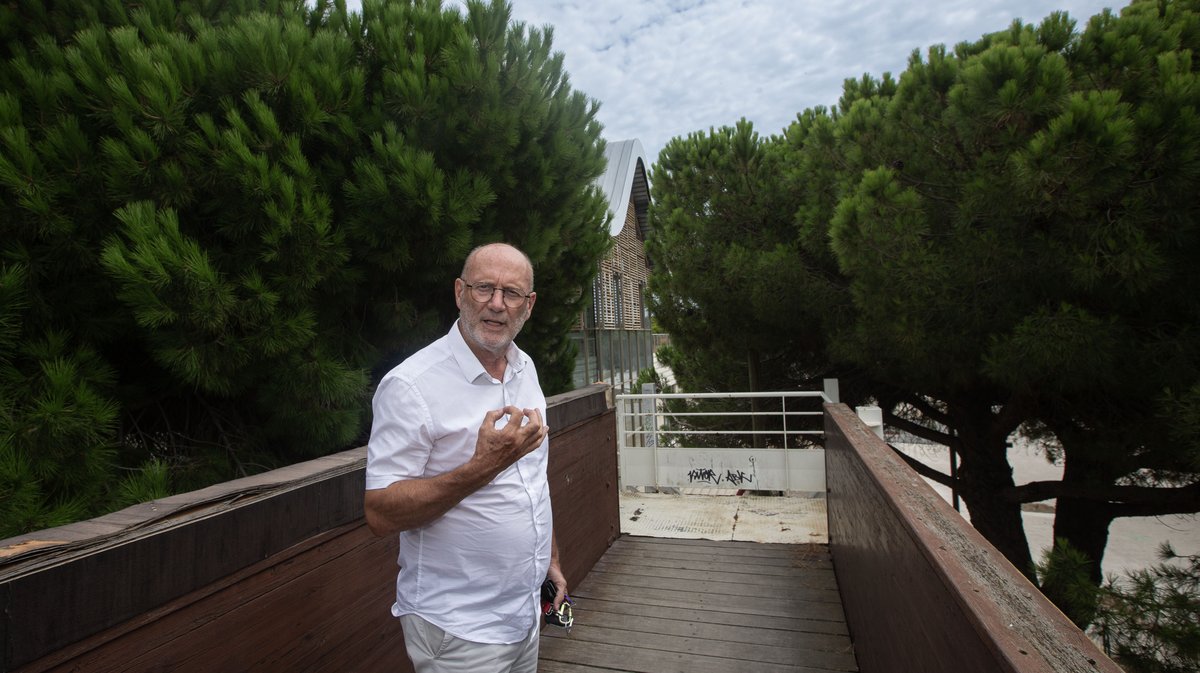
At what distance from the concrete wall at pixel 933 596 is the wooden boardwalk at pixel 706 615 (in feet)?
1.25

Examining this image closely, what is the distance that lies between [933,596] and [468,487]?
2.93 feet

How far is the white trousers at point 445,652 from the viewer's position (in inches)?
51.6

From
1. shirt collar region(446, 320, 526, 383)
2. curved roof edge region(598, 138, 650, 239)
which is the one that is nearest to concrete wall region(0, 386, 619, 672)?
shirt collar region(446, 320, 526, 383)

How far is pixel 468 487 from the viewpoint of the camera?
1.21 metres

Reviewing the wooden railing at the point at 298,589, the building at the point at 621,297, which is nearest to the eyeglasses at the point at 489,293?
the wooden railing at the point at 298,589

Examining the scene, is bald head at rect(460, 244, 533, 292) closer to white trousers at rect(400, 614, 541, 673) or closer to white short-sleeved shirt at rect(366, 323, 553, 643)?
white short-sleeved shirt at rect(366, 323, 553, 643)

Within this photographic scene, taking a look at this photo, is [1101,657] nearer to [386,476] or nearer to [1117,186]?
[386,476]

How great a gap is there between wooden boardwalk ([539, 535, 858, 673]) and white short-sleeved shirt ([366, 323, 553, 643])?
59.9 inches

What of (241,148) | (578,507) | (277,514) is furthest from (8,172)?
(578,507)

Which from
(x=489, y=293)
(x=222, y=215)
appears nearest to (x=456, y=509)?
(x=489, y=293)

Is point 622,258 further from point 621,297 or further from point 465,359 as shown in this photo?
point 465,359

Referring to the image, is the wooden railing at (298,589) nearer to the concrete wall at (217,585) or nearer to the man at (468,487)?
the concrete wall at (217,585)

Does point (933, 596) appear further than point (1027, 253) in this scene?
No

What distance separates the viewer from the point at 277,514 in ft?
4.66
